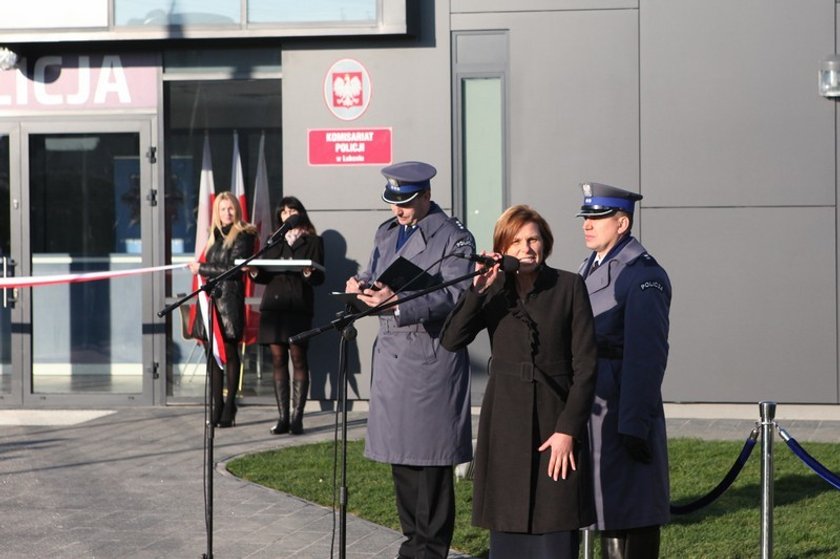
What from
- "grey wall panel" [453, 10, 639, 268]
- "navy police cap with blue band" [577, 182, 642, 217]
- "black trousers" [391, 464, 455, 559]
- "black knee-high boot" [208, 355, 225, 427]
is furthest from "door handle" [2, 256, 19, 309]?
"navy police cap with blue band" [577, 182, 642, 217]

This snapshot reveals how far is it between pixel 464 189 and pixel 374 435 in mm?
6309

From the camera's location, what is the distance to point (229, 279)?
11625 millimetres

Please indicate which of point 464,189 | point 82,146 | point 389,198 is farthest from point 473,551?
point 82,146

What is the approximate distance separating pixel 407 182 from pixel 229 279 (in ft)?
16.7

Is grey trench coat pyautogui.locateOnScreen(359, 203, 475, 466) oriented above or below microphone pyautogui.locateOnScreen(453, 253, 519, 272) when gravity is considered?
below

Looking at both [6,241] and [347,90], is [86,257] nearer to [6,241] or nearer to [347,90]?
[6,241]

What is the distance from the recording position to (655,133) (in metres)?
12.8

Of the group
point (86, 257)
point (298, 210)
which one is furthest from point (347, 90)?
point (86, 257)

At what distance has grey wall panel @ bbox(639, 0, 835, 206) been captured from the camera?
12680 millimetres

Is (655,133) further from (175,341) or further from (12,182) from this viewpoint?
(12,182)

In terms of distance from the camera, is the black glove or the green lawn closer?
Answer: the black glove

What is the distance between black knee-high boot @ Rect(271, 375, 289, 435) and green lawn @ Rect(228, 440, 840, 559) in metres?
0.75

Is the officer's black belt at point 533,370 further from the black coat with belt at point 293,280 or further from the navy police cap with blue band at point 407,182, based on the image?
the black coat with belt at point 293,280

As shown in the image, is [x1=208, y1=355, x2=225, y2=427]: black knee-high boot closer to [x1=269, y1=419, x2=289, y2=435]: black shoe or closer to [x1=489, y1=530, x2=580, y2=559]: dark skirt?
[x1=269, y1=419, x2=289, y2=435]: black shoe
